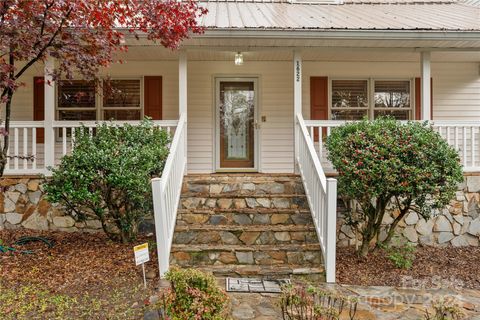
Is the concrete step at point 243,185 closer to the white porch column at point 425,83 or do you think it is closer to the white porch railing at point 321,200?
the white porch railing at point 321,200

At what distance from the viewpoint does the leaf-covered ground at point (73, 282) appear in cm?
352

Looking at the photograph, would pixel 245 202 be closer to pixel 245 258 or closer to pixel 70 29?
pixel 245 258

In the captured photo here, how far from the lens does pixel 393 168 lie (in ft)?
15.4

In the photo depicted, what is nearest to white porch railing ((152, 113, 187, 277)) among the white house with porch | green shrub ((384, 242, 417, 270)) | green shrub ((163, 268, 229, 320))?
the white house with porch

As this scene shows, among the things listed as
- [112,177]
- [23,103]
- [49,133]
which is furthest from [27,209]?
[23,103]

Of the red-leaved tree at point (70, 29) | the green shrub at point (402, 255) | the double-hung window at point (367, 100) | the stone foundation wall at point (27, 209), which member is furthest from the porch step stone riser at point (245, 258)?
the double-hung window at point (367, 100)

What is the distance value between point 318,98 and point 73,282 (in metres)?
5.73

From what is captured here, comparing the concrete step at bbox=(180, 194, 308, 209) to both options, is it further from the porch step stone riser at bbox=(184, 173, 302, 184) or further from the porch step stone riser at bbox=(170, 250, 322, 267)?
the porch step stone riser at bbox=(170, 250, 322, 267)

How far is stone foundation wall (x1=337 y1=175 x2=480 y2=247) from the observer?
19.7ft

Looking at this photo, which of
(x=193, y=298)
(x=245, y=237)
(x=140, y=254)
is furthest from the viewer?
(x=245, y=237)

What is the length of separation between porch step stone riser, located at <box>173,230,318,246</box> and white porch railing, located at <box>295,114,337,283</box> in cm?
26

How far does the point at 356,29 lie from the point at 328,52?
901 mm

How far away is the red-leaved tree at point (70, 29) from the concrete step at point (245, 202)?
222cm

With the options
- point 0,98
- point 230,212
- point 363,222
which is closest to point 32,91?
point 0,98
